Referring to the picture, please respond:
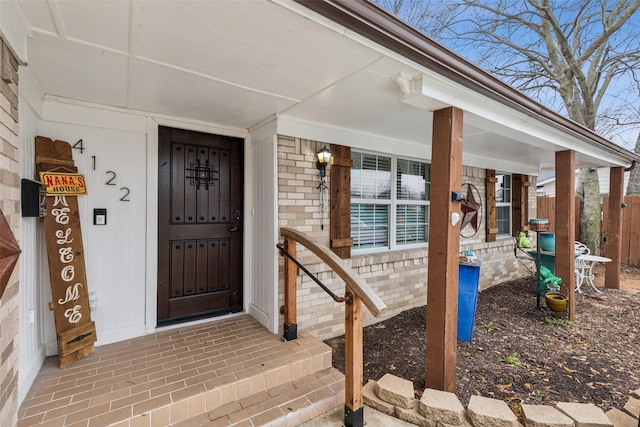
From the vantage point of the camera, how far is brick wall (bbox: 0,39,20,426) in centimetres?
132

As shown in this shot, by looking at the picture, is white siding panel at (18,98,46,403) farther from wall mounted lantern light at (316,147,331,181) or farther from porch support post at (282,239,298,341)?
wall mounted lantern light at (316,147,331,181)

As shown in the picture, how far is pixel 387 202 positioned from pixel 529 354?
7.43 ft

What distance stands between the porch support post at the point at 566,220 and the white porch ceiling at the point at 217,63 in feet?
3.97

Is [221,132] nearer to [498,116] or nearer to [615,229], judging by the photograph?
[498,116]

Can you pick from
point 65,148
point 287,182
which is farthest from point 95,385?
point 287,182

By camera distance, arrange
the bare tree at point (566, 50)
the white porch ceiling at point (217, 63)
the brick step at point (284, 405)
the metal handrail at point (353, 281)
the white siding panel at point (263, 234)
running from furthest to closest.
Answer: the bare tree at point (566, 50) < the white siding panel at point (263, 234) < the brick step at point (284, 405) < the metal handrail at point (353, 281) < the white porch ceiling at point (217, 63)

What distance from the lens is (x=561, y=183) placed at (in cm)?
388

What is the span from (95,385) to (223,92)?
2284 millimetres

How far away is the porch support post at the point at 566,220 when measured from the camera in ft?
12.5

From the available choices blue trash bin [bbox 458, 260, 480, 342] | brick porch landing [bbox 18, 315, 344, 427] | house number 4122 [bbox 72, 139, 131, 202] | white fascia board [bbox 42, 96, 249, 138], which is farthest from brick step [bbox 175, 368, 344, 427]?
white fascia board [bbox 42, 96, 249, 138]

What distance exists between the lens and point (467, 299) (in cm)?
332

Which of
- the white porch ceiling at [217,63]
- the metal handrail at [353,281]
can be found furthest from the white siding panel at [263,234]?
the metal handrail at [353,281]

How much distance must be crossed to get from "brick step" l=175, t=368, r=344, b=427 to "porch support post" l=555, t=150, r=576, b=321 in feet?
11.6

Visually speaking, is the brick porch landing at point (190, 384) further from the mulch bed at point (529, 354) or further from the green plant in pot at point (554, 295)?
the green plant in pot at point (554, 295)
